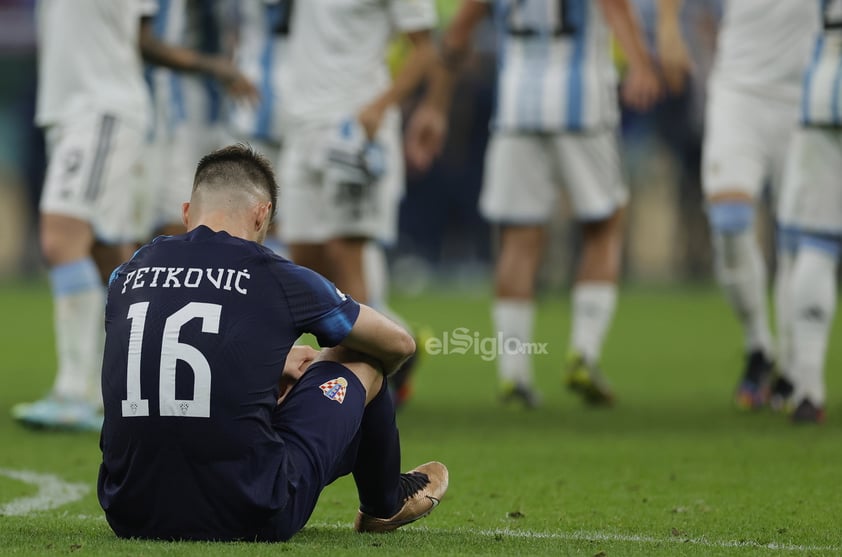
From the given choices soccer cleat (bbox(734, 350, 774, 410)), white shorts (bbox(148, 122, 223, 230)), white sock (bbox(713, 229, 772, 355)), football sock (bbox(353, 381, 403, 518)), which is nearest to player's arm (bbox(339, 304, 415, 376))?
football sock (bbox(353, 381, 403, 518))

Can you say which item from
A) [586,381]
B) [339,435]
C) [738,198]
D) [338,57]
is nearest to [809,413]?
[738,198]

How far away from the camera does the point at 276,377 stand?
4.39m

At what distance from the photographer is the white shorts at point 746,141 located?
28.2 feet

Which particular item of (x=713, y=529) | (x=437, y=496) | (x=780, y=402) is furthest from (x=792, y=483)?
(x=780, y=402)

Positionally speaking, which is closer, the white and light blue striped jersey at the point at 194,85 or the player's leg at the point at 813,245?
the player's leg at the point at 813,245

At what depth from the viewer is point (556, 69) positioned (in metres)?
9.45

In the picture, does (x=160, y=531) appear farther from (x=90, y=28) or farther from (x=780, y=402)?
(x=780, y=402)

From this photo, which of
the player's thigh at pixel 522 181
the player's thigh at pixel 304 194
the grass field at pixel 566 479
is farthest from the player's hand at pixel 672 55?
the player's thigh at pixel 304 194

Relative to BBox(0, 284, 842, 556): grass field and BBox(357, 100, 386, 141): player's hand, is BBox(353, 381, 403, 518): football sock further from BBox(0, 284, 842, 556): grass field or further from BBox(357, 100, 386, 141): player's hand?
BBox(357, 100, 386, 141): player's hand

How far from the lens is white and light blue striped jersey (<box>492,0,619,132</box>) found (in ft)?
30.8

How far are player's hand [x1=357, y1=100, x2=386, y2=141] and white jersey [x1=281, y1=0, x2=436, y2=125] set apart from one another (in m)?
0.46

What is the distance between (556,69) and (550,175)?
66 centimetres

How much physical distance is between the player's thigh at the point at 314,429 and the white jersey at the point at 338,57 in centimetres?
472

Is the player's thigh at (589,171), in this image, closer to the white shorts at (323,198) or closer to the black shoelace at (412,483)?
the white shorts at (323,198)
